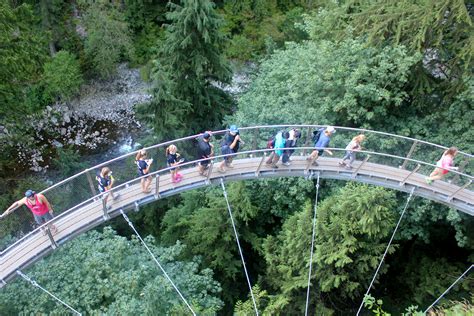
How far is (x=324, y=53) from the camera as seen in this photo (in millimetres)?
17203

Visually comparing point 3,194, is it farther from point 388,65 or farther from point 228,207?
point 388,65

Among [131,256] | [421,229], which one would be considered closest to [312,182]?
[421,229]

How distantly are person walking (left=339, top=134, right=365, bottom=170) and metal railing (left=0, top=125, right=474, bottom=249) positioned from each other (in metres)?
0.24

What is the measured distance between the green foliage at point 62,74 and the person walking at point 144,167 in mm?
14329

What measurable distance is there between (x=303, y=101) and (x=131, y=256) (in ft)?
27.8

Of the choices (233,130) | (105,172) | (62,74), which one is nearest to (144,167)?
(105,172)

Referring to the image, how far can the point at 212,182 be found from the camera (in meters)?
14.0

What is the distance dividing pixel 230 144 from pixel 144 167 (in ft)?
8.04

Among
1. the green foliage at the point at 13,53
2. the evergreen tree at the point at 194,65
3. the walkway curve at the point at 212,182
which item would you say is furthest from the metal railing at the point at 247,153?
the green foliage at the point at 13,53

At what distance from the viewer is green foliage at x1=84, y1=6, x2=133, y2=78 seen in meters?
25.6

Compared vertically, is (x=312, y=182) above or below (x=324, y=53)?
below

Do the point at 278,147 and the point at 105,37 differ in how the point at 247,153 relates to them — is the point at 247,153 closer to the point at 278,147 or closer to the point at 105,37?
the point at 278,147

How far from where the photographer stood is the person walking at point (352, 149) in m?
13.3

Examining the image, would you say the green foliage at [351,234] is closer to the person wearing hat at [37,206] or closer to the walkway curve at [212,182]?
the walkway curve at [212,182]
